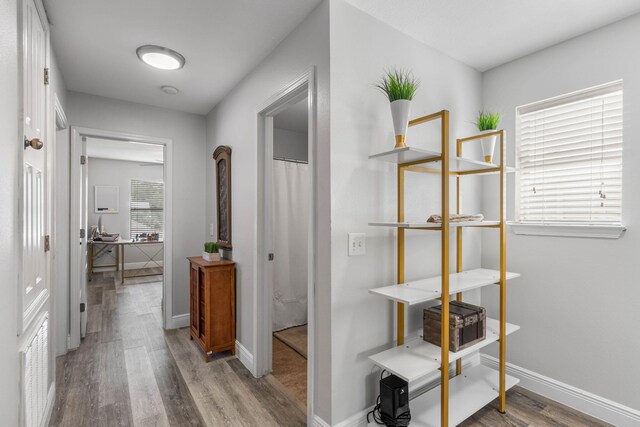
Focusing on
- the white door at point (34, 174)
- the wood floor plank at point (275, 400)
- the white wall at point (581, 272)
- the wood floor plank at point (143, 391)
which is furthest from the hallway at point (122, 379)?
the white wall at point (581, 272)

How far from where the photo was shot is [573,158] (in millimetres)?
2191

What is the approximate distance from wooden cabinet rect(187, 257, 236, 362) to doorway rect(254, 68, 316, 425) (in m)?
0.40

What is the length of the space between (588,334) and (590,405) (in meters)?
0.45

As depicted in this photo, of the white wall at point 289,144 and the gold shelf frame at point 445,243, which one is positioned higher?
the white wall at point 289,144

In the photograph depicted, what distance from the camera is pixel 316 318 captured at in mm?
1883

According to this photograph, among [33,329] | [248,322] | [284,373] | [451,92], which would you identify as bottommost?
[284,373]

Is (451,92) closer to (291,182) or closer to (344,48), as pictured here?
(344,48)

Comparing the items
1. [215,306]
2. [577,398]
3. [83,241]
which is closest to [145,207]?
[83,241]

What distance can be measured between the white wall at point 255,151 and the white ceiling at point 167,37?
0.11 metres

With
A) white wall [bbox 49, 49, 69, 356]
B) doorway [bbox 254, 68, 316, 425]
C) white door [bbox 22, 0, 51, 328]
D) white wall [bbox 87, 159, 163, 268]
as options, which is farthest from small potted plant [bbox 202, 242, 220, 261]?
white wall [bbox 87, 159, 163, 268]

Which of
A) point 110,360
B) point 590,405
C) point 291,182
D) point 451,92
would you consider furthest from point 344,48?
point 110,360

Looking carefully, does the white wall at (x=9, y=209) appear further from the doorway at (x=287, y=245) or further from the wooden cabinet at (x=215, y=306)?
the wooden cabinet at (x=215, y=306)

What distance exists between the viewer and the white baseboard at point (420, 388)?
180 centimetres

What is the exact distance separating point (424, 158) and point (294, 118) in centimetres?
219
